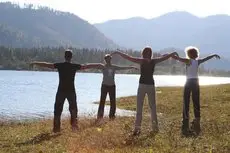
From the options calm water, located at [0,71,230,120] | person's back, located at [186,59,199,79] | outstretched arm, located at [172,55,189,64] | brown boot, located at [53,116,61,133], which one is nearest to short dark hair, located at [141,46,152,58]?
outstretched arm, located at [172,55,189,64]

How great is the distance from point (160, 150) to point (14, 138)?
624cm

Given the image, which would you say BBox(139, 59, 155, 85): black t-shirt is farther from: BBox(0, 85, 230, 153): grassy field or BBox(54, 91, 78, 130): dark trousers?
BBox(54, 91, 78, 130): dark trousers

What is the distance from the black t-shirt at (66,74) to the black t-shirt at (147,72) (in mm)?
2698

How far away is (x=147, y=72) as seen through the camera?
50.3 feet

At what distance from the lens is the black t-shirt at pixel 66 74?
1639 centimetres

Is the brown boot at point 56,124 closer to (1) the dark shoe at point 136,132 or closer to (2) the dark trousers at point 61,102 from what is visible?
(2) the dark trousers at point 61,102

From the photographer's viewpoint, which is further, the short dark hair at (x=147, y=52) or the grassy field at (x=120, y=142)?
the short dark hair at (x=147, y=52)

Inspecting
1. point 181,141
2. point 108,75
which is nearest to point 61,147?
point 181,141

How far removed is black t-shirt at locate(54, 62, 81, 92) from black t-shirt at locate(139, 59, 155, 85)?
2.70 meters

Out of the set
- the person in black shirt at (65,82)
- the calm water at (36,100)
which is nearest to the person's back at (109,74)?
the person in black shirt at (65,82)

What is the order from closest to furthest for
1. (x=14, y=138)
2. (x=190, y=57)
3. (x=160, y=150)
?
(x=160, y=150) → (x=14, y=138) → (x=190, y=57)

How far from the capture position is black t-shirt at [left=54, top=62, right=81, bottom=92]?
16.4 m

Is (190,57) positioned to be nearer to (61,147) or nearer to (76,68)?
(76,68)

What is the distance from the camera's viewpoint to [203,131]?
15.3 m
